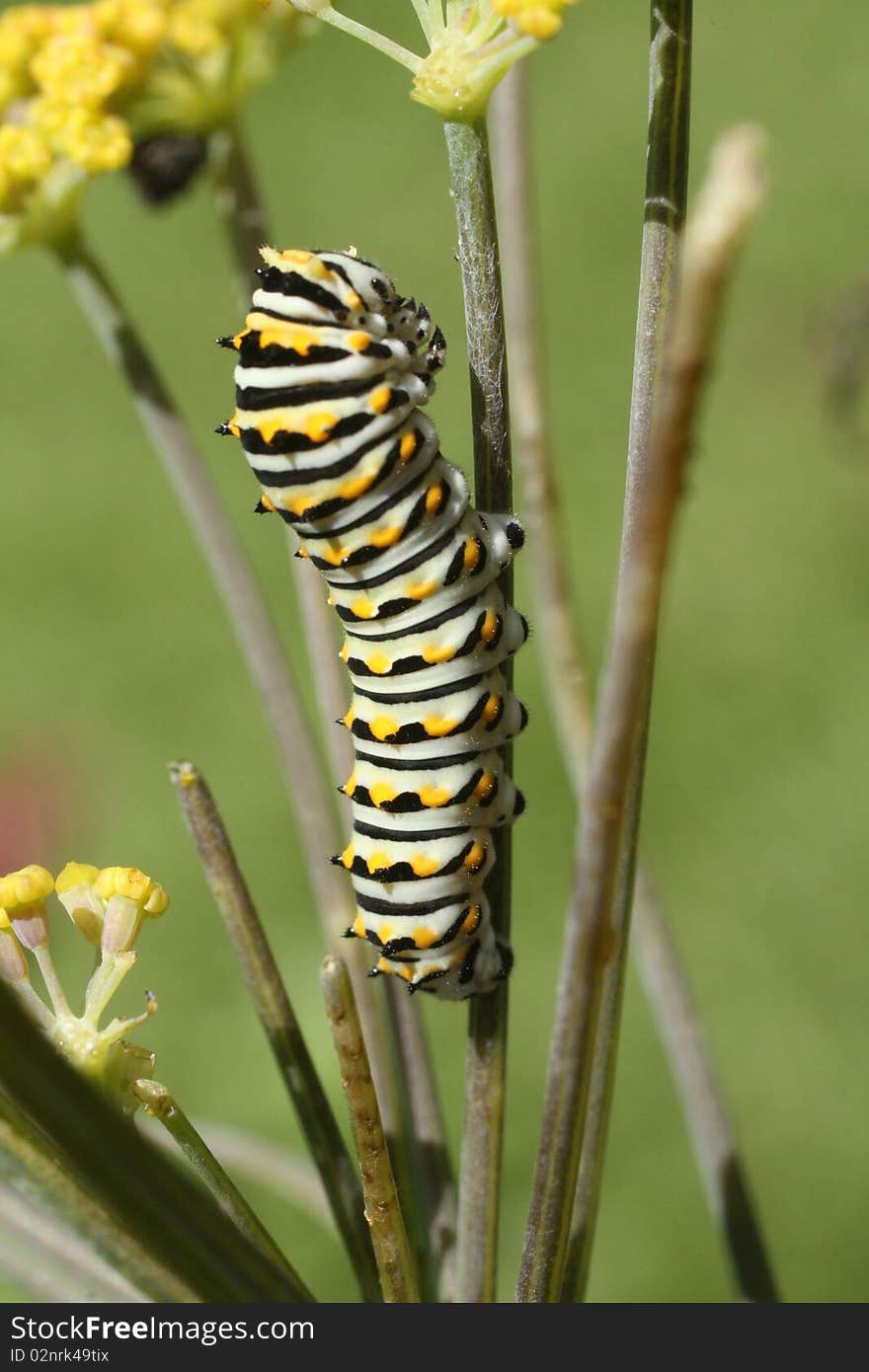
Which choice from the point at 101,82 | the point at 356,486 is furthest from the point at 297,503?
the point at 101,82

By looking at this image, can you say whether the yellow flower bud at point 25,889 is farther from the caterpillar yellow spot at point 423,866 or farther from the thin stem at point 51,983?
the caterpillar yellow spot at point 423,866

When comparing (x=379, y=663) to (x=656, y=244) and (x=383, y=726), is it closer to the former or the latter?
(x=383, y=726)

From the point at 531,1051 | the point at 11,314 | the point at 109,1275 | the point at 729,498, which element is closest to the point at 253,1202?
the point at 531,1051

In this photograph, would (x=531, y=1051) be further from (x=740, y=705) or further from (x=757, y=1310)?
(x=757, y=1310)

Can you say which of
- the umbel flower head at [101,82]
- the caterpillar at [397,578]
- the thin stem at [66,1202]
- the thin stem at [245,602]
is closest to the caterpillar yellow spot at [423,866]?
the caterpillar at [397,578]

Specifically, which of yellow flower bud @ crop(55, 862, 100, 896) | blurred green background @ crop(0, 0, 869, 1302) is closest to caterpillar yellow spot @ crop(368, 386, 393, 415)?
yellow flower bud @ crop(55, 862, 100, 896)

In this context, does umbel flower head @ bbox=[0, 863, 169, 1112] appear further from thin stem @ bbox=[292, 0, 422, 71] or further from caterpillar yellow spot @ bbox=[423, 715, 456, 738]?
thin stem @ bbox=[292, 0, 422, 71]
